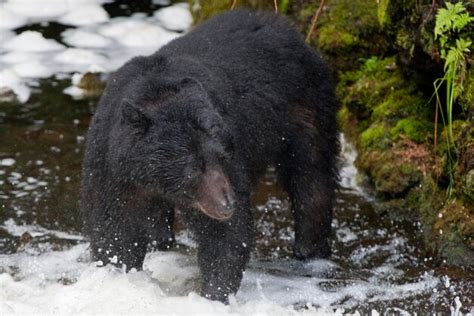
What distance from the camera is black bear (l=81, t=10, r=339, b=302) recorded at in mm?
6344

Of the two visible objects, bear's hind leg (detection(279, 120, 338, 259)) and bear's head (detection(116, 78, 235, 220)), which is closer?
bear's head (detection(116, 78, 235, 220))

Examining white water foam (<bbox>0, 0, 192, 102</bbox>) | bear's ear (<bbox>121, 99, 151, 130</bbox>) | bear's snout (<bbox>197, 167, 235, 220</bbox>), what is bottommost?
white water foam (<bbox>0, 0, 192, 102</bbox>)

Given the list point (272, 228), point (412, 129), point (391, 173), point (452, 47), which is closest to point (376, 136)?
point (412, 129)

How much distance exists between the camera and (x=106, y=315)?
6.96m

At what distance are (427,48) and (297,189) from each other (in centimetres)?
168

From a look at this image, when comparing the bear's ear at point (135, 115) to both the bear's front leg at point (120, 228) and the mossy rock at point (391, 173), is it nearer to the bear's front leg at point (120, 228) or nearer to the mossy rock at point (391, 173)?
the bear's front leg at point (120, 228)

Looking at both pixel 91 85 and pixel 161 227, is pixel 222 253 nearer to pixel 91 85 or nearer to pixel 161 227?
pixel 161 227

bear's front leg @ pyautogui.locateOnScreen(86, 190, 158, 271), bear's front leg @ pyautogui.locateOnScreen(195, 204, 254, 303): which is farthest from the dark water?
bear's front leg @ pyautogui.locateOnScreen(86, 190, 158, 271)

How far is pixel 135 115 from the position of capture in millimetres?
6348

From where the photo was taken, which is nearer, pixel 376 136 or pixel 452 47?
pixel 452 47

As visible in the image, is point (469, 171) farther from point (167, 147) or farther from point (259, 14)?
point (167, 147)

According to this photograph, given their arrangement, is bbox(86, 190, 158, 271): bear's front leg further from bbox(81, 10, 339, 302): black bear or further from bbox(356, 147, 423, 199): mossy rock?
bbox(356, 147, 423, 199): mossy rock

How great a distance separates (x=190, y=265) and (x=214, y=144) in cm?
241

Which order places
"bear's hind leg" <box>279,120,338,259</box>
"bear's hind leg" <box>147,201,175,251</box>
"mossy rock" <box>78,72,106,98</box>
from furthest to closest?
"mossy rock" <box>78,72,106,98</box>, "bear's hind leg" <box>279,120,338,259</box>, "bear's hind leg" <box>147,201,175,251</box>
